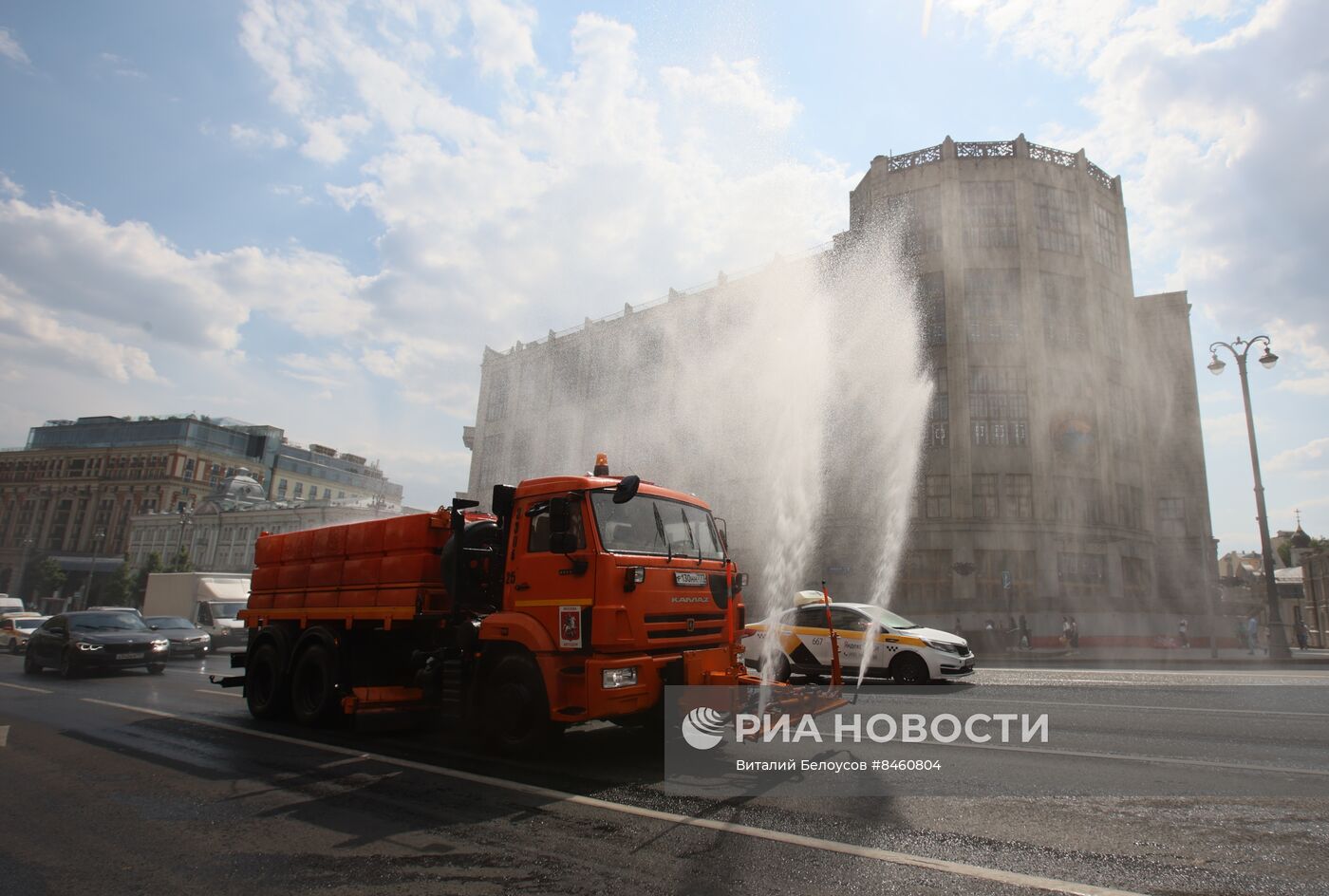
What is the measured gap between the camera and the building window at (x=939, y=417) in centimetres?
3844

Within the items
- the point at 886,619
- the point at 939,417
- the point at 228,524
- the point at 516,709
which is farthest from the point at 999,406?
the point at 228,524

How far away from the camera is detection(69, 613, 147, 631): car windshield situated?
1606 centimetres

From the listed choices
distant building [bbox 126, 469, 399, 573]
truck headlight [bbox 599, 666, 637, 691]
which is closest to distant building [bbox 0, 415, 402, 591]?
distant building [bbox 126, 469, 399, 573]

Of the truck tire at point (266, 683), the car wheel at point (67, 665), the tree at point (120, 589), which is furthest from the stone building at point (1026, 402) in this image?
the tree at point (120, 589)

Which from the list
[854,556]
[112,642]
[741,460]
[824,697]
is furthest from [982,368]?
[112,642]

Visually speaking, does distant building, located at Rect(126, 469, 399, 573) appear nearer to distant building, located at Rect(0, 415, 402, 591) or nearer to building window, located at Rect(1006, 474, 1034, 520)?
distant building, located at Rect(0, 415, 402, 591)

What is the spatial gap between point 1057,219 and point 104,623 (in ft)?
155

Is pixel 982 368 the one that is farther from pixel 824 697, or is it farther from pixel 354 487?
pixel 354 487

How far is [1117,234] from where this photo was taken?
142ft

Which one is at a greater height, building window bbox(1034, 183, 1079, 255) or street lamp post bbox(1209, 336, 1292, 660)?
building window bbox(1034, 183, 1079, 255)

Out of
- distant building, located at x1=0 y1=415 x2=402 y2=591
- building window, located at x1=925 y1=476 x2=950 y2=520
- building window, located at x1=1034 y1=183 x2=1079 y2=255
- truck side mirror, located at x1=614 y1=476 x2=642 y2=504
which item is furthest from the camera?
distant building, located at x1=0 y1=415 x2=402 y2=591

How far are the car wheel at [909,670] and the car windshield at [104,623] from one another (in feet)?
57.6

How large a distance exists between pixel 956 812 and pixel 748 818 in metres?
1.48

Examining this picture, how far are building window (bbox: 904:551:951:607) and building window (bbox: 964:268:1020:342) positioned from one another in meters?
12.6
